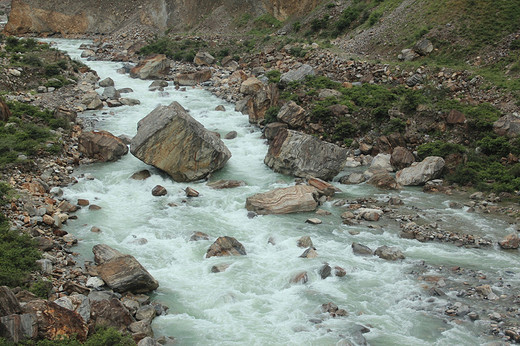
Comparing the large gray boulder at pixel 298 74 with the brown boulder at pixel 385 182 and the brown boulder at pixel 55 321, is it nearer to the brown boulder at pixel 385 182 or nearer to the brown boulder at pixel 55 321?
the brown boulder at pixel 385 182

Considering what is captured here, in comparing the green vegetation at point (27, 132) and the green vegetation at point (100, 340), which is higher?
the green vegetation at point (27, 132)

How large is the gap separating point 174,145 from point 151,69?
1834 cm

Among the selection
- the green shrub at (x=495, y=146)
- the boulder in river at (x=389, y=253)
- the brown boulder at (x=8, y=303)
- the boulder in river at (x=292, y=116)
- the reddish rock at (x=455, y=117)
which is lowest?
the boulder in river at (x=389, y=253)

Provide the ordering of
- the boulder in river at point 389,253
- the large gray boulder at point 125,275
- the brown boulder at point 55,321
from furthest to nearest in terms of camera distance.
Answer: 1. the boulder in river at point 389,253
2. the large gray boulder at point 125,275
3. the brown boulder at point 55,321

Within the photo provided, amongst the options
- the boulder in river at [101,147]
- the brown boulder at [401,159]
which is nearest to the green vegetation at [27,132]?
the boulder in river at [101,147]

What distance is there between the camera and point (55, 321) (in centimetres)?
1109

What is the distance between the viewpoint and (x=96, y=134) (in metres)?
24.2

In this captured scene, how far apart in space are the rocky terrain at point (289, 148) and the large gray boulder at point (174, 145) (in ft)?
0.84

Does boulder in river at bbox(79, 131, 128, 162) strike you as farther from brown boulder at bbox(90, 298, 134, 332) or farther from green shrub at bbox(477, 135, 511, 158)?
green shrub at bbox(477, 135, 511, 158)

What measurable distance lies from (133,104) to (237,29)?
22.6 metres

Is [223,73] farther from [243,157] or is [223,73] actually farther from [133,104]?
[243,157]

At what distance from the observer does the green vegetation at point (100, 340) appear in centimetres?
1050

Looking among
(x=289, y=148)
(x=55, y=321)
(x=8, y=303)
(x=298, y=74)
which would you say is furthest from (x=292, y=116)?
(x=8, y=303)

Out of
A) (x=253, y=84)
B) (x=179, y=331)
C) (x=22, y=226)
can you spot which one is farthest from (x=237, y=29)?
(x=179, y=331)
